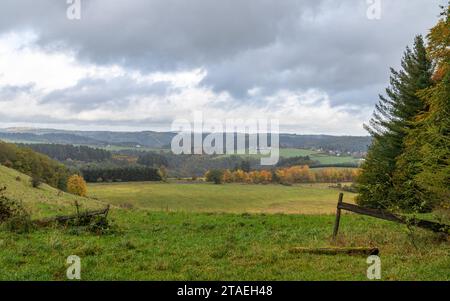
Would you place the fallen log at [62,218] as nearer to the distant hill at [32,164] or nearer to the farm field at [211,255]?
the farm field at [211,255]

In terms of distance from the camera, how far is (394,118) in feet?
131

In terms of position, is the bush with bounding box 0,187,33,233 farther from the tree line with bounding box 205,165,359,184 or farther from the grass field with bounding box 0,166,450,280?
the tree line with bounding box 205,165,359,184

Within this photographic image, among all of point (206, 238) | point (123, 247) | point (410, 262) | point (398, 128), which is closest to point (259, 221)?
point (206, 238)

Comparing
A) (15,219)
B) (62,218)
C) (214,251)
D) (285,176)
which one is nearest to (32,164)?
(285,176)

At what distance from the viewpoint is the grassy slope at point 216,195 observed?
218 feet

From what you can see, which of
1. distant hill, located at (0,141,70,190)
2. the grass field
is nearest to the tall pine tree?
the grass field

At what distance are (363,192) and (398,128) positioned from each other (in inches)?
311

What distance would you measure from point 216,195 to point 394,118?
42.2 m

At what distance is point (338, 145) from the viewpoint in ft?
412

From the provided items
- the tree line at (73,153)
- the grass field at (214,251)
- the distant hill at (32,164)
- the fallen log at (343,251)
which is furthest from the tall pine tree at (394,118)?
the tree line at (73,153)

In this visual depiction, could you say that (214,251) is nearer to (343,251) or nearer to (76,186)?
(343,251)

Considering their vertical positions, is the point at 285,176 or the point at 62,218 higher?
the point at 62,218

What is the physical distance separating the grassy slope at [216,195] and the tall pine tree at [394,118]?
21.1 m
